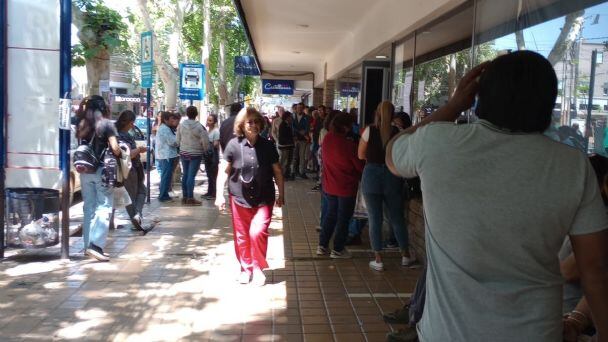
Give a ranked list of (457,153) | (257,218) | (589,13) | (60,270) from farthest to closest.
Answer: (60,270)
(257,218)
(589,13)
(457,153)

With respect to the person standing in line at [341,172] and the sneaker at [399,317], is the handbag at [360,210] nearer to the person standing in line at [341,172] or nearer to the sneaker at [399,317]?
the person standing in line at [341,172]

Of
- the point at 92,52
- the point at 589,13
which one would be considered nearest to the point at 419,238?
the point at 589,13

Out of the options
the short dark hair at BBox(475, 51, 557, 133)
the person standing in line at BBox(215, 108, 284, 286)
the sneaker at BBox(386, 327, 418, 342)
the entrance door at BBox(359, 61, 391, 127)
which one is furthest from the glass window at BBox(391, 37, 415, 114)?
the short dark hair at BBox(475, 51, 557, 133)

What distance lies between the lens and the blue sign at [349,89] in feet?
46.9

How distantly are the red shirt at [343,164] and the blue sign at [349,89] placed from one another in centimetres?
790

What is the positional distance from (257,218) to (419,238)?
2.05m

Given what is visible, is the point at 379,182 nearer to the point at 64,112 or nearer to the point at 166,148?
the point at 64,112

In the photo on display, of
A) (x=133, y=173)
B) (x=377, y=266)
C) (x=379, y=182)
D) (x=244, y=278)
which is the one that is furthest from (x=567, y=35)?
(x=133, y=173)

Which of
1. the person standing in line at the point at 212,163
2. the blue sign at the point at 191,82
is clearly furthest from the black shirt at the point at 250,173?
the blue sign at the point at 191,82

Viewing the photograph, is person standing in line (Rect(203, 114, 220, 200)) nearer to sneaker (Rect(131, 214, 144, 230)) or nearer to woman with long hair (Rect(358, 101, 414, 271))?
sneaker (Rect(131, 214, 144, 230))


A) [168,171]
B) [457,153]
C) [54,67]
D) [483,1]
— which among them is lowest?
[168,171]

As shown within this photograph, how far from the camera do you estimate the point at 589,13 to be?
3939mm

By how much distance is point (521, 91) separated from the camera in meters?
1.57

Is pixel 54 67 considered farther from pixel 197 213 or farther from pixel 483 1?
pixel 483 1
